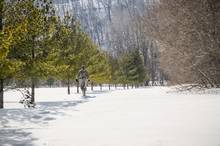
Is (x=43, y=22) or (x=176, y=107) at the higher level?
→ (x=43, y=22)

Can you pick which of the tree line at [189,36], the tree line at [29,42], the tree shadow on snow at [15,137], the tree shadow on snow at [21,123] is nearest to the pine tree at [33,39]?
the tree line at [29,42]

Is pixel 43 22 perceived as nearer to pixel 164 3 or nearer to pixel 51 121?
pixel 164 3

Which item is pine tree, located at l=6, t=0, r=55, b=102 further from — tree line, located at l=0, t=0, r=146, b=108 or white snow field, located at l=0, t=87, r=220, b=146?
white snow field, located at l=0, t=87, r=220, b=146

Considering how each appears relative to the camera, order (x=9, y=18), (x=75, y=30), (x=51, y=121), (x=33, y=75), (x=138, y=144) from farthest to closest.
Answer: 1. (x=75, y=30)
2. (x=33, y=75)
3. (x=9, y=18)
4. (x=51, y=121)
5. (x=138, y=144)

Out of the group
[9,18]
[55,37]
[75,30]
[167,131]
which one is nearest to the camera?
[167,131]

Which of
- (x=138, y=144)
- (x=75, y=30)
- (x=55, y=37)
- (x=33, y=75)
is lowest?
(x=138, y=144)

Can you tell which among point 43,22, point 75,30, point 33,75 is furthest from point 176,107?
point 75,30

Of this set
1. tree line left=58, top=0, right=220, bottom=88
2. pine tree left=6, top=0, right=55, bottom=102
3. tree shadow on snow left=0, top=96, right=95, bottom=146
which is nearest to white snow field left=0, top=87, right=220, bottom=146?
tree shadow on snow left=0, top=96, right=95, bottom=146

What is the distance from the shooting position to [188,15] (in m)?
20.6

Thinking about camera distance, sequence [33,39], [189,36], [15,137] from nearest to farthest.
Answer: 1. [15,137]
2. [189,36]
3. [33,39]

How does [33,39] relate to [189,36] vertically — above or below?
above

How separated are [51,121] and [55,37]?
12.0 meters

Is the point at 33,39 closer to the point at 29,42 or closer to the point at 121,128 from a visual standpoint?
the point at 29,42

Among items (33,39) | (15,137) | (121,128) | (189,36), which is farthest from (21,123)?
(189,36)
